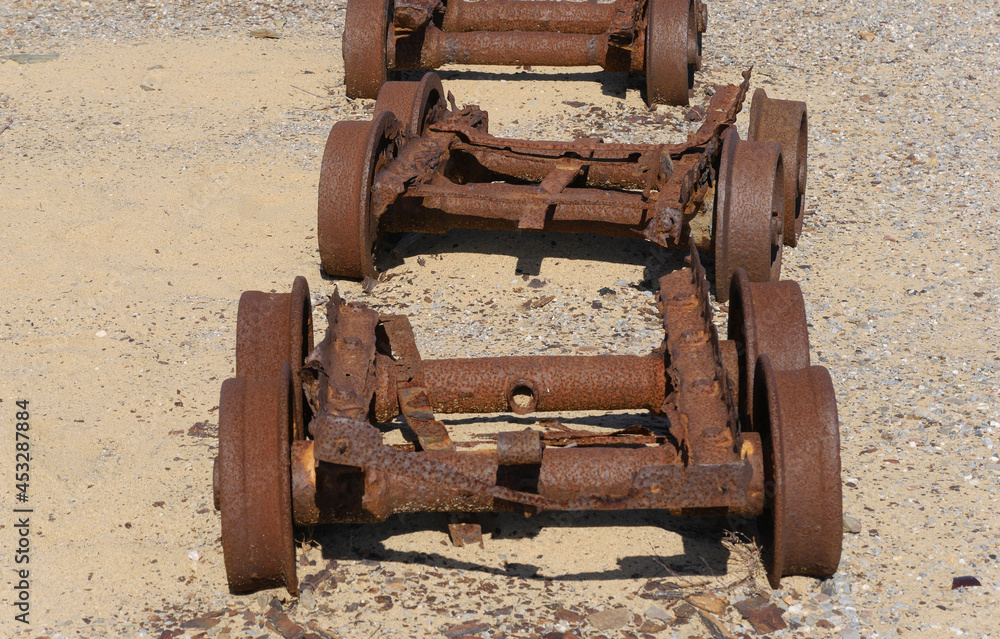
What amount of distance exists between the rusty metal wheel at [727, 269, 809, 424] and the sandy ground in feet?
2.10

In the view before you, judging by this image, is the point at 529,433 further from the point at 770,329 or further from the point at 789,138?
the point at 789,138

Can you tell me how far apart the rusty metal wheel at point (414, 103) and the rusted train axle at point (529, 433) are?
84.0 inches

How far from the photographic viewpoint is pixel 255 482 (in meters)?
3.76

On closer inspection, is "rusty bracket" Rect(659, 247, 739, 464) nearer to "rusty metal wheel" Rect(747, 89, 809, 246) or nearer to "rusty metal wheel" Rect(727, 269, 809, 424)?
"rusty metal wheel" Rect(727, 269, 809, 424)

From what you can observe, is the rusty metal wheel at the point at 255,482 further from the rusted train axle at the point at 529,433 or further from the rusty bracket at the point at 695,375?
the rusty bracket at the point at 695,375

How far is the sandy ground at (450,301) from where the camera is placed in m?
4.09

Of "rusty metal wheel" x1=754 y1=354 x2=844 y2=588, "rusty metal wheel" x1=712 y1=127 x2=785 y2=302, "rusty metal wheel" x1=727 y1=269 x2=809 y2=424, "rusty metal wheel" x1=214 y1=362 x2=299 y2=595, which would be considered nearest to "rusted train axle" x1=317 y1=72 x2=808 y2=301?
"rusty metal wheel" x1=712 y1=127 x2=785 y2=302

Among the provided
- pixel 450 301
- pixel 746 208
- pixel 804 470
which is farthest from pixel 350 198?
pixel 804 470

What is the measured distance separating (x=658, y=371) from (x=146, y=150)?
4439 mm

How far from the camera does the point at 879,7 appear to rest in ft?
31.6

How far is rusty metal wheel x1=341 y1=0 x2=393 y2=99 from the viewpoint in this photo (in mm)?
7871

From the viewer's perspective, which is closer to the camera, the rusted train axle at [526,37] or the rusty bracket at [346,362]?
the rusty bracket at [346,362]

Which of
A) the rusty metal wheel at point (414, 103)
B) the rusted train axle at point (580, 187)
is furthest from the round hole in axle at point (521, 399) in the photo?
the rusty metal wheel at point (414, 103)

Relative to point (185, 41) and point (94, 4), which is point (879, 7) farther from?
point (94, 4)
